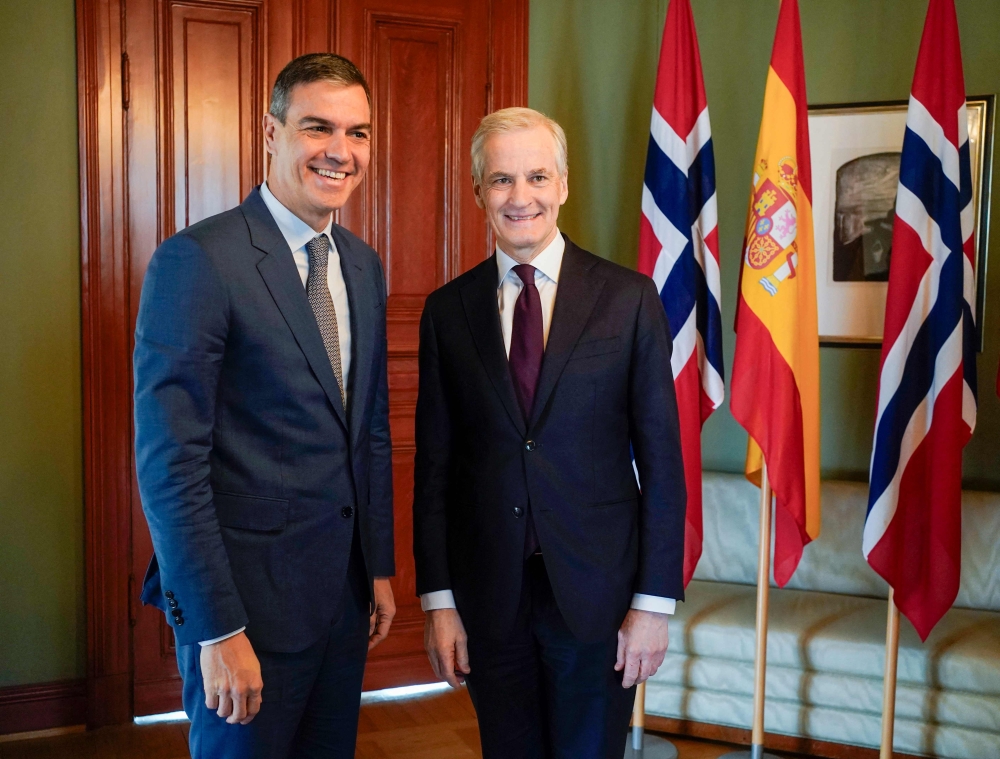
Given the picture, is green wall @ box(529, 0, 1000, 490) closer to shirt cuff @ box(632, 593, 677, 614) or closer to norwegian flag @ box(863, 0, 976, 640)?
norwegian flag @ box(863, 0, 976, 640)

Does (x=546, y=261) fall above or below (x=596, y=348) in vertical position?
above

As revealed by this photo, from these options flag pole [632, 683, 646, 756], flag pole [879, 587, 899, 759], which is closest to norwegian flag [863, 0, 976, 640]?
flag pole [879, 587, 899, 759]

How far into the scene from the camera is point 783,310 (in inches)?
108

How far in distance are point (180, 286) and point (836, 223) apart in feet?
8.95

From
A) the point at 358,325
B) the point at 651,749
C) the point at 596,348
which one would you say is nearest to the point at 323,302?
the point at 358,325

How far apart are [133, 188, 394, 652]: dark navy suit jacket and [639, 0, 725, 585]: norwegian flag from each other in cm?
144

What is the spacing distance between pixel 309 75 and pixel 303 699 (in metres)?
1.04

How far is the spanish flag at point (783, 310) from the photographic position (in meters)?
2.74

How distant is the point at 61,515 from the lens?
3059 millimetres

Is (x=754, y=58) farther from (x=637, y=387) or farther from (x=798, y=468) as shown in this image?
(x=637, y=387)

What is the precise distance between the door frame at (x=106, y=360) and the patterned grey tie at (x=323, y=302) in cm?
169

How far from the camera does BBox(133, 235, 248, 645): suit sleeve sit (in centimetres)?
137

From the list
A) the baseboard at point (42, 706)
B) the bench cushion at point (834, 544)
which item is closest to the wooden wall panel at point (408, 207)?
the baseboard at point (42, 706)

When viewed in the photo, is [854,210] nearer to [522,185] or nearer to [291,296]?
[522,185]
